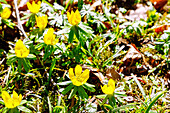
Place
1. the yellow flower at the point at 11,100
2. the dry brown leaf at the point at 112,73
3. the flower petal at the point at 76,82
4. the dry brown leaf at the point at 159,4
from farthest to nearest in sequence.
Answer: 1. the dry brown leaf at the point at 159,4
2. the dry brown leaf at the point at 112,73
3. the flower petal at the point at 76,82
4. the yellow flower at the point at 11,100

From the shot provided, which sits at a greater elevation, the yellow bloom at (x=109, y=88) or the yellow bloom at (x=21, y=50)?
the yellow bloom at (x=21, y=50)

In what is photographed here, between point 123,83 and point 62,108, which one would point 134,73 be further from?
point 62,108

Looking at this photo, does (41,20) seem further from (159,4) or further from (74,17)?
(159,4)

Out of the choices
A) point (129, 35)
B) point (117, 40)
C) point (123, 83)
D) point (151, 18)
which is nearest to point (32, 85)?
point (123, 83)

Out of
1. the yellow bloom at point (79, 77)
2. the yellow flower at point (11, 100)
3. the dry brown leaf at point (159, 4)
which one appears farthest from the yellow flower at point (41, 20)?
the dry brown leaf at point (159, 4)

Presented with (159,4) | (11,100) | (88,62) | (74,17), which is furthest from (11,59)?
(159,4)

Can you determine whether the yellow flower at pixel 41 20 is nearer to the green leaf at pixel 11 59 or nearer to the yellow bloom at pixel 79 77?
the green leaf at pixel 11 59

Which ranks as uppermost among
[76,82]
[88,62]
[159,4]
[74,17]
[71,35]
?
[159,4]

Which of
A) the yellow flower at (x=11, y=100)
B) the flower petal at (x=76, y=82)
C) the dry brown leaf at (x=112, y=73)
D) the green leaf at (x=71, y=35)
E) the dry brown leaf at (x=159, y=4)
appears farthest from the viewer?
the dry brown leaf at (x=159, y=4)

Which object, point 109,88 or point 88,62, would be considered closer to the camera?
point 109,88

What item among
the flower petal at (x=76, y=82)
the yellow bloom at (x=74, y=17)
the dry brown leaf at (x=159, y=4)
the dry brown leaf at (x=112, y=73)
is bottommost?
the flower petal at (x=76, y=82)

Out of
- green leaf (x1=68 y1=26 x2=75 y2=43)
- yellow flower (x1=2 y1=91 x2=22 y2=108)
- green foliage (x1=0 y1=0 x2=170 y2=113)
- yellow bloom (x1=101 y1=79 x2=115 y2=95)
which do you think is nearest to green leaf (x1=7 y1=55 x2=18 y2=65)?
green foliage (x1=0 y1=0 x2=170 y2=113)
